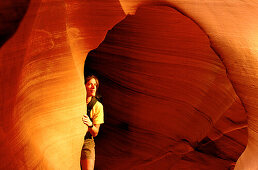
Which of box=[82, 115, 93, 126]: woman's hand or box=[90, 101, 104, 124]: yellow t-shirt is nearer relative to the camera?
box=[82, 115, 93, 126]: woman's hand

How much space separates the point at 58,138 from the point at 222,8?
2.03 metres

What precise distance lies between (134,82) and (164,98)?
510 mm

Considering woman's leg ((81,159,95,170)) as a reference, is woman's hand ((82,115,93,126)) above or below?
above

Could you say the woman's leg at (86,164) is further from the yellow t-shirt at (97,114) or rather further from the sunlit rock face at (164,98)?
the sunlit rock face at (164,98)

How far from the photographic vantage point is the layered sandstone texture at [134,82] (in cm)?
249

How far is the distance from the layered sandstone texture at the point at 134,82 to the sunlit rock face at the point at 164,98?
0.01 meters

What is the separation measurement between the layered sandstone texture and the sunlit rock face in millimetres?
14

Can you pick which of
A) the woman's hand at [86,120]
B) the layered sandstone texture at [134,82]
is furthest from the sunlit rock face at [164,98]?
the woman's hand at [86,120]

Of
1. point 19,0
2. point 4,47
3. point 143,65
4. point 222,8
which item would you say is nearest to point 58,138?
point 4,47

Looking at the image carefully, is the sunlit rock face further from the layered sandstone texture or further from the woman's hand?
the woman's hand

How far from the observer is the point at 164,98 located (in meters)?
4.24

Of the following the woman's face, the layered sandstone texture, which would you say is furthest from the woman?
the layered sandstone texture

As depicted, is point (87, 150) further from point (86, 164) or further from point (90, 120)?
point (90, 120)

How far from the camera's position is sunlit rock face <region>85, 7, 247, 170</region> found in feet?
12.3
